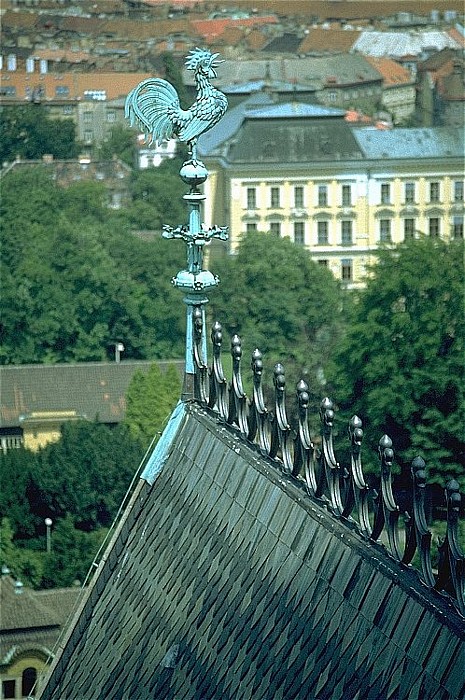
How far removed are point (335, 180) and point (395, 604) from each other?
299ft

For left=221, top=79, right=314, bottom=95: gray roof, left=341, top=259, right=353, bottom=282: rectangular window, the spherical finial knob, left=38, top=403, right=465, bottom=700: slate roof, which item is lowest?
left=341, top=259, right=353, bottom=282: rectangular window

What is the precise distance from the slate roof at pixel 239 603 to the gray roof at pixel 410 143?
286 feet

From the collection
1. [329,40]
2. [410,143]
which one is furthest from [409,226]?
[329,40]

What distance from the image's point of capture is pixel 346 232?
338 ft

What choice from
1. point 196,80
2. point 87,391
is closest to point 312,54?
point 87,391

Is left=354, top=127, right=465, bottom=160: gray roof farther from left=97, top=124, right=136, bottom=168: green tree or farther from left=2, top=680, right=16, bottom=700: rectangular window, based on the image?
left=2, top=680, right=16, bottom=700: rectangular window

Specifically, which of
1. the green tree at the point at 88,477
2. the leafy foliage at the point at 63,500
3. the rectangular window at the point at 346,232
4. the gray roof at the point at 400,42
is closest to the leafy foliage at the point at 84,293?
the rectangular window at the point at 346,232

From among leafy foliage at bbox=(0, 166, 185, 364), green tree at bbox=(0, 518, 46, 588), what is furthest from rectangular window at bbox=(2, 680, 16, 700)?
leafy foliage at bbox=(0, 166, 185, 364)

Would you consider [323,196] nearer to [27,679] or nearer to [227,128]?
[227,128]

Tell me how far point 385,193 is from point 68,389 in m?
35.2

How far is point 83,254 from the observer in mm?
87938

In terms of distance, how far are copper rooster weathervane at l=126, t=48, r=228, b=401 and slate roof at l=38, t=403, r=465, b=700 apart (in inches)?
21.2

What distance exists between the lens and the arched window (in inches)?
1698

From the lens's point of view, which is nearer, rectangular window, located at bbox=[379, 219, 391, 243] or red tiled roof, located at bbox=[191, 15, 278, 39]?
rectangular window, located at bbox=[379, 219, 391, 243]
